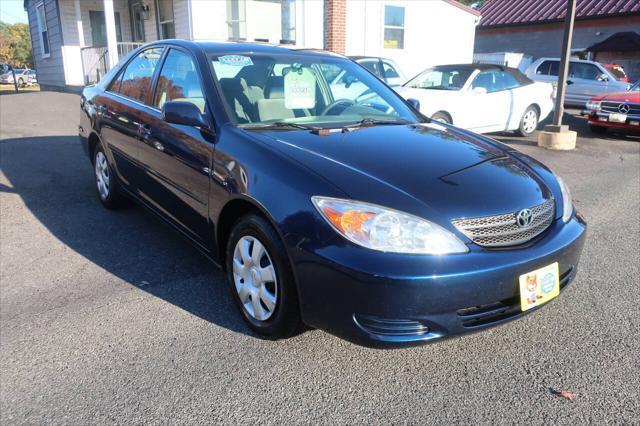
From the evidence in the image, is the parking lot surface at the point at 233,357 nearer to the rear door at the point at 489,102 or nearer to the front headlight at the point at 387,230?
the front headlight at the point at 387,230

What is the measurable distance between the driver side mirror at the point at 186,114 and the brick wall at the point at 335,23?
11.6 metres

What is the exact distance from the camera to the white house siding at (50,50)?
17.3 metres

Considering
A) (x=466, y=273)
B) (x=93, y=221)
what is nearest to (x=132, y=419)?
(x=466, y=273)

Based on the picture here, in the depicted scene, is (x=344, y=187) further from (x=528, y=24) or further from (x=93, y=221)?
(x=528, y=24)

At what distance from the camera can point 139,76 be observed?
436cm

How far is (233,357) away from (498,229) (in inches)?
58.5

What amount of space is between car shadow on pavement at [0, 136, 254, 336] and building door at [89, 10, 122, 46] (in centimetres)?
1173

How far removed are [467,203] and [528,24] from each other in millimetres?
26091

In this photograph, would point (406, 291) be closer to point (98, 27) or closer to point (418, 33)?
point (418, 33)

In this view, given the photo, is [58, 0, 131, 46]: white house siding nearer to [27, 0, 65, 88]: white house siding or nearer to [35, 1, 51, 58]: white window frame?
[27, 0, 65, 88]: white house siding

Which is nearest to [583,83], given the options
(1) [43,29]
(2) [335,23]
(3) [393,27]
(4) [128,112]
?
(3) [393,27]

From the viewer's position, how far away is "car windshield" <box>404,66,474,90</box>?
370 inches

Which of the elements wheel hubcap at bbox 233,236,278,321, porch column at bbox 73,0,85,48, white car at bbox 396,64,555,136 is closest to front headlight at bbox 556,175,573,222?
wheel hubcap at bbox 233,236,278,321

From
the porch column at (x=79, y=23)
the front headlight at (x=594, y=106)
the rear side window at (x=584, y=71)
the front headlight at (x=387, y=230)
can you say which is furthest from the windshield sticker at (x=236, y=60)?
the rear side window at (x=584, y=71)
